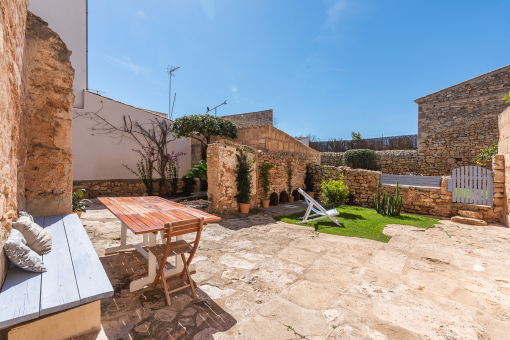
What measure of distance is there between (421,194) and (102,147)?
476 inches

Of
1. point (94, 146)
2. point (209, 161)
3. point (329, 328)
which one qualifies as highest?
point (94, 146)

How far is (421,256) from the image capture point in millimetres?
3723

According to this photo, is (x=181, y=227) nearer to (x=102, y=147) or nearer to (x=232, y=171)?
(x=232, y=171)

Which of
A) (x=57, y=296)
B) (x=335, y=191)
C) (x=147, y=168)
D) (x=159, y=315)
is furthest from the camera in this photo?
(x=147, y=168)

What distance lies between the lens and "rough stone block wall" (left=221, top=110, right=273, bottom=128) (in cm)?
1440

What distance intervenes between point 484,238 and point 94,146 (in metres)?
12.4

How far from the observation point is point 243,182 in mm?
7105

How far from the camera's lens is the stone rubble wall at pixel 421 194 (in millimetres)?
6125

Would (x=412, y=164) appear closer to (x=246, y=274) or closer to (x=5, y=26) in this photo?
(x=246, y=274)

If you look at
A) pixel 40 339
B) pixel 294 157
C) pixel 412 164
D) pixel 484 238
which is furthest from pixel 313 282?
pixel 412 164

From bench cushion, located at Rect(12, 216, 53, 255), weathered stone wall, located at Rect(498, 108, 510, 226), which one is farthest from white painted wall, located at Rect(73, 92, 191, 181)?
weathered stone wall, located at Rect(498, 108, 510, 226)

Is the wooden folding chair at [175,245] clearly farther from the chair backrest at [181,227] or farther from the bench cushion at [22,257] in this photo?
A: the bench cushion at [22,257]

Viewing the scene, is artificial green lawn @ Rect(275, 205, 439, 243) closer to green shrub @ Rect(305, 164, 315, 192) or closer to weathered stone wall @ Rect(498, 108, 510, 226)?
weathered stone wall @ Rect(498, 108, 510, 226)

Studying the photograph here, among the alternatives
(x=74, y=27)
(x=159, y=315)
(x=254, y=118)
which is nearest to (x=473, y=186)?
(x=159, y=315)
